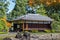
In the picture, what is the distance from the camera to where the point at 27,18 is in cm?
4594

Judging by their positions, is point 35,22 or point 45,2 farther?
point 45,2

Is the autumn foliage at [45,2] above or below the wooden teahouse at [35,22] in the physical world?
above

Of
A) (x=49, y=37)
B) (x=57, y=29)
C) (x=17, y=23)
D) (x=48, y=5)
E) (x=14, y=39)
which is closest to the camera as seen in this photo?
(x=14, y=39)

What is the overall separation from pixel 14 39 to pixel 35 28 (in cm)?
1699

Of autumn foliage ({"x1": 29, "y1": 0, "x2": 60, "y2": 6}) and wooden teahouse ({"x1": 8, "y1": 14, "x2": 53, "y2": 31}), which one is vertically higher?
autumn foliage ({"x1": 29, "y1": 0, "x2": 60, "y2": 6})

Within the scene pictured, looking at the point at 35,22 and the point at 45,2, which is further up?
the point at 45,2

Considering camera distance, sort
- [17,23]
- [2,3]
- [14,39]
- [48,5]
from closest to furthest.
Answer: [14,39] → [17,23] → [2,3] → [48,5]

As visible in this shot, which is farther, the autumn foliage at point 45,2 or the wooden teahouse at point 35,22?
the autumn foliage at point 45,2

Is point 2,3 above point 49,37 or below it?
above

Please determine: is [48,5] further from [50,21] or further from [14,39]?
[14,39]

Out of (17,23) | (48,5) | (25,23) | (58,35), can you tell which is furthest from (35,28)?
(48,5)

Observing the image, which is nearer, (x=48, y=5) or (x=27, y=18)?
(x=27, y=18)

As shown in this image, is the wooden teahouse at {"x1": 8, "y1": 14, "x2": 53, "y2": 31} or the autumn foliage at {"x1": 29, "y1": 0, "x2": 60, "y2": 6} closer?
the wooden teahouse at {"x1": 8, "y1": 14, "x2": 53, "y2": 31}

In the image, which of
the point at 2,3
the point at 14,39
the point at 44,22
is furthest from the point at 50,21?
the point at 14,39
